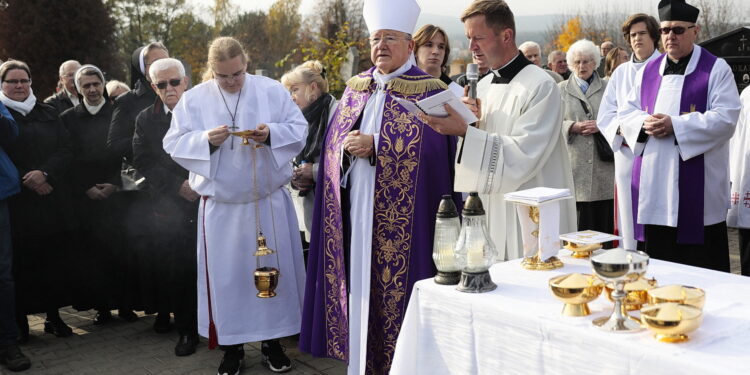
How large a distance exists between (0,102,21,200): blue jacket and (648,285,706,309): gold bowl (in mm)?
4565

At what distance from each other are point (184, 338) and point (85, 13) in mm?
35093

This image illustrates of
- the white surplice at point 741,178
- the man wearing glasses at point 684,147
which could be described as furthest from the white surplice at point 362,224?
the white surplice at point 741,178

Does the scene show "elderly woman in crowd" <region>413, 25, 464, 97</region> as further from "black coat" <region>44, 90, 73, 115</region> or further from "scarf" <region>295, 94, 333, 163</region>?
"black coat" <region>44, 90, 73, 115</region>

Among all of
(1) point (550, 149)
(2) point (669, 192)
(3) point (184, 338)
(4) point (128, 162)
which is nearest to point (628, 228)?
(2) point (669, 192)

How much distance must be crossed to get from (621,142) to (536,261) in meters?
2.41

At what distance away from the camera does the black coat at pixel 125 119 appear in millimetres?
5672

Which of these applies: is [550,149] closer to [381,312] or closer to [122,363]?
[381,312]

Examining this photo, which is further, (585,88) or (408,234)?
(585,88)

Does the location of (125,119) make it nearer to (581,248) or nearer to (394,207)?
(394,207)

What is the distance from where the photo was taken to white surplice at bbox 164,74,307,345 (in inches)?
178

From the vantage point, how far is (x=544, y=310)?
87.4 inches

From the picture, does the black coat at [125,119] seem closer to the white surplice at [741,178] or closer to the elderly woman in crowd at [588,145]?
the elderly woman in crowd at [588,145]

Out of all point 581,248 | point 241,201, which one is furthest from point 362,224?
point 581,248

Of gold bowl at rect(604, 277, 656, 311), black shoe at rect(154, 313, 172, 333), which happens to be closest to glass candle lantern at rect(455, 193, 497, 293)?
gold bowl at rect(604, 277, 656, 311)
